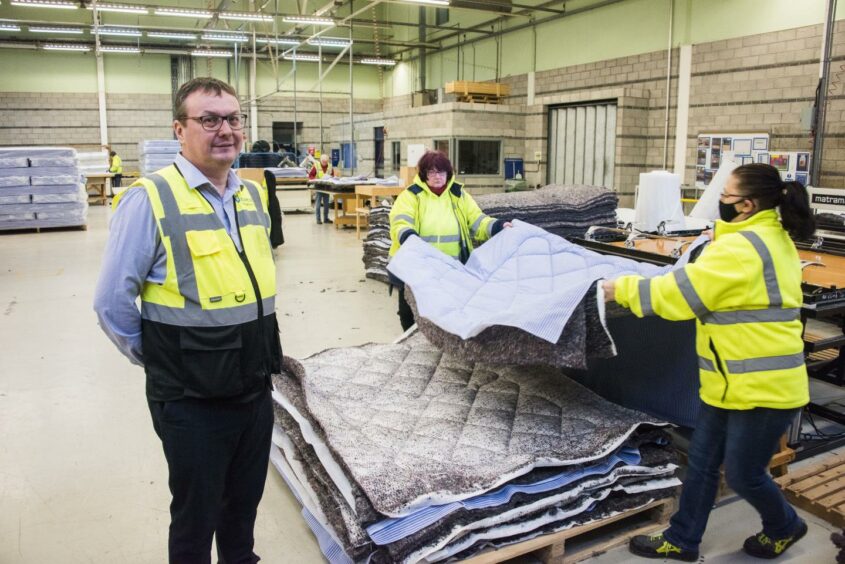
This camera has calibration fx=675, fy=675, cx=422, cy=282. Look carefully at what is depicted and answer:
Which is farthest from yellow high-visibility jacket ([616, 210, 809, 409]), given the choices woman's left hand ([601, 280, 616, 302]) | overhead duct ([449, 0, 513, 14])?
overhead duct ([449, 0, 513, 14])

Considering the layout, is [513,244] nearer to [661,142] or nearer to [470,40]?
[661,142]

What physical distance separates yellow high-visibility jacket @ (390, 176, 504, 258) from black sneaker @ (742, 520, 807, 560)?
2.06 m

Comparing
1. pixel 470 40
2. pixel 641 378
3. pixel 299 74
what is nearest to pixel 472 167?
pixel 470 40

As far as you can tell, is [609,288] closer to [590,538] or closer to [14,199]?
[590,538]

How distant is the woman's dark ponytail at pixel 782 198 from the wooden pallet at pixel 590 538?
45.8 inches

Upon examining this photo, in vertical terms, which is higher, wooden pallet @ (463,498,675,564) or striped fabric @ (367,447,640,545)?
striped fabric @ (367,447,640,545)

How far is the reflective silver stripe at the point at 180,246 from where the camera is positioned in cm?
174

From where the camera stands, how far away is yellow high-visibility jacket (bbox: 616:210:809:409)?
2.09m

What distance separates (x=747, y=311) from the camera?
212 centimetres

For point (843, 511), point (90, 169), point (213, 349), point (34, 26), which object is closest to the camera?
point (213, 349)

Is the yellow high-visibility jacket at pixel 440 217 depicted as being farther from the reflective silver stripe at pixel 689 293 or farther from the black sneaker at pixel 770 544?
the black sneaker at pixel 770 544

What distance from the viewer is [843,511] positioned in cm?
269

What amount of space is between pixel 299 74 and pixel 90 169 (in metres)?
7.40

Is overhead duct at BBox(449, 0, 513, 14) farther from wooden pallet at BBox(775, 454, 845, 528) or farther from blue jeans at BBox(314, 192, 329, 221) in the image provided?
wooden pallet at BBox(775, 454, 845, 528)
